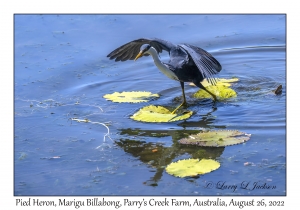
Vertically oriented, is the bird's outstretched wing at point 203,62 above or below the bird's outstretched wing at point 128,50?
below

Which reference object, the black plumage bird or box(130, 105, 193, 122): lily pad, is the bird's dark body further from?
box(130, 105, 193, 122): lily pad

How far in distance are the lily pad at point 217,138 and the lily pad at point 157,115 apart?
55 cm

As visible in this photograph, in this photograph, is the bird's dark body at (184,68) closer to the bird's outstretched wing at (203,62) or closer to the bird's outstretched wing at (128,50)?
the bird's outstretched wing at (203,62)

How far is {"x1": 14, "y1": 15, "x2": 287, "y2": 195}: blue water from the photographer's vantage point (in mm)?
5910

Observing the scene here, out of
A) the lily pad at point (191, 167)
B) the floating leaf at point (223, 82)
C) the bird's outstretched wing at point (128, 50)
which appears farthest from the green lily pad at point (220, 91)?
the lily pad at point (191, 167)

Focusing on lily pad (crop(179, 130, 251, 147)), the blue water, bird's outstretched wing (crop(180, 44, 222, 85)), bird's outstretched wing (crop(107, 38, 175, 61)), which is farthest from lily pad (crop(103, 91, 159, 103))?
lily pad (crop(179, 130, 251, 147))

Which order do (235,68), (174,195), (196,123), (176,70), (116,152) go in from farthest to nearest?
1. (235,68)
2. (176,70)
3. (196,123)
4. (116,152)
5. (174,195)

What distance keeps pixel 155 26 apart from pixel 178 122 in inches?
144

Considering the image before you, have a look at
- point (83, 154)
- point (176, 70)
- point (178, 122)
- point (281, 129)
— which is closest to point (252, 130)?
point (281, 129)

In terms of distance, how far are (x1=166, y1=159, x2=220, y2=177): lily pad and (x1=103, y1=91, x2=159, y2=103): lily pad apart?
6.83 ft

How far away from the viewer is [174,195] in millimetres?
5539

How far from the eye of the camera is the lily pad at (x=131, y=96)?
7.97 metres

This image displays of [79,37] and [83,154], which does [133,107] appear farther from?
[79,37]

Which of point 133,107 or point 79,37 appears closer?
point 133,107
